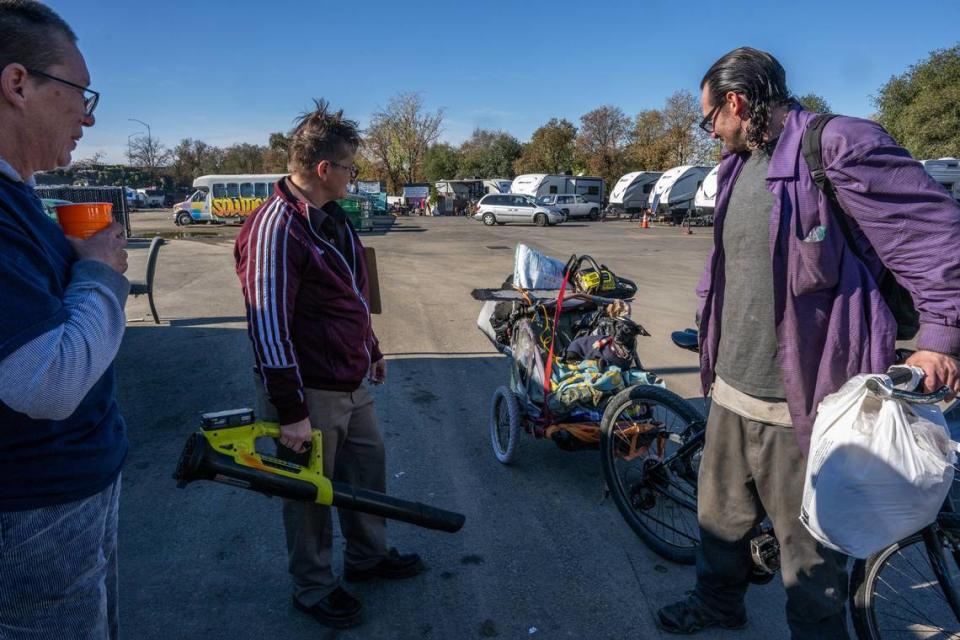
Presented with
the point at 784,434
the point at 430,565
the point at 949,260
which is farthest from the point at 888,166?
the point at 430,565

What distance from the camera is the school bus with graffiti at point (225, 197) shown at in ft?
96.8

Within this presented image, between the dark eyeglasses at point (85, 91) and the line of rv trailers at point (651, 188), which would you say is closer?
the dark eyeglasses at point (85, 91)

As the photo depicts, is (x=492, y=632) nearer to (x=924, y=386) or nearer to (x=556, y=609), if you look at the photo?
(x=556, y=609)

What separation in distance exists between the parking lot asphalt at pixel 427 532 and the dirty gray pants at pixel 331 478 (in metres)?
0.18

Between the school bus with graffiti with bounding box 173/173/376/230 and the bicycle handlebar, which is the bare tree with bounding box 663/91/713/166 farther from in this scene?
the bicycle handlebar

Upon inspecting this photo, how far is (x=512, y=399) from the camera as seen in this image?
4184 mm

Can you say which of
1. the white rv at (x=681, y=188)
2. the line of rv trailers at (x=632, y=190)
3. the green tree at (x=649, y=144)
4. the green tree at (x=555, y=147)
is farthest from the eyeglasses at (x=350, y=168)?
the green tree at (x=555, y=147)

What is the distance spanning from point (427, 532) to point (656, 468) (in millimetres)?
1319

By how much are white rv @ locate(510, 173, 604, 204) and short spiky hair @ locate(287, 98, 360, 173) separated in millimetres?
39765

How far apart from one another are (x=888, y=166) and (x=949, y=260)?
0.32m

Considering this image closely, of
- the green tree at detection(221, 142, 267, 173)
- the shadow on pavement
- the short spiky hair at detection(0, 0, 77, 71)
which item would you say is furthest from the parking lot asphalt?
the green tree at detection(221, 142, 267, 173)

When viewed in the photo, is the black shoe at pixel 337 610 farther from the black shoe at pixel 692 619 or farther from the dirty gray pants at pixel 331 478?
the black shoe at pixel 692 619

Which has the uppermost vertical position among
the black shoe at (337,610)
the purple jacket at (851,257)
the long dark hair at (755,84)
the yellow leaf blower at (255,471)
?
the long dark hair at (755,84)

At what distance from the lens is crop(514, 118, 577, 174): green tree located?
57.5 meters
